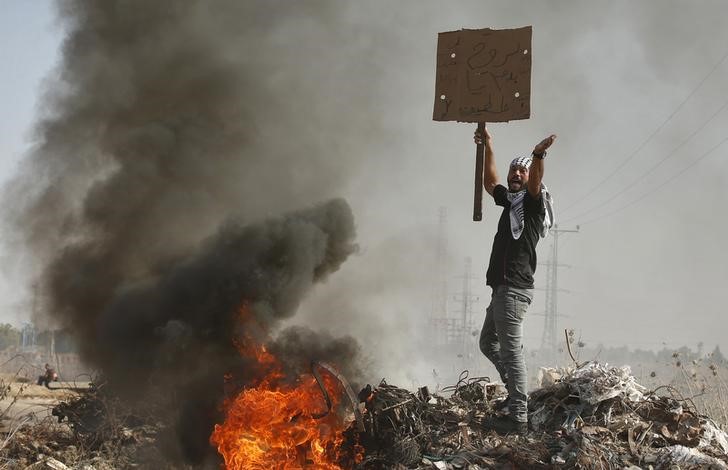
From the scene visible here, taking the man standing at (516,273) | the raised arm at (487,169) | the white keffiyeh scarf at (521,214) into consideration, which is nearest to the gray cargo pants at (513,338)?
the man standing at (516,273)

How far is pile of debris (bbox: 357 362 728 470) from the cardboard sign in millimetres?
Answer: 2828

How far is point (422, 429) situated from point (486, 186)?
2.51 metres

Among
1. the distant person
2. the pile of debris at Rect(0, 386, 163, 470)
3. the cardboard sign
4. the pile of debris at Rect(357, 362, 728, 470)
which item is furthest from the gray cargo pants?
the distant person

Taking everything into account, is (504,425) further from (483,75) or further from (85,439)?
(85,439)

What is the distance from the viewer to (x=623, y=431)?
5559mm

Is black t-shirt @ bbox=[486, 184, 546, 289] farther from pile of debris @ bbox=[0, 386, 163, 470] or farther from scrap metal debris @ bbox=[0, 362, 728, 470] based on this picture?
pile of debris @ bbox=[0, 386, 163, 470]

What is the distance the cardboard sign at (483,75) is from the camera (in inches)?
272

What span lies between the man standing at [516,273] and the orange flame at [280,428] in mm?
1505

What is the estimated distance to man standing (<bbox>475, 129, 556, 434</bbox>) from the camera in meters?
5.74

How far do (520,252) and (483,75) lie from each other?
2.22 meters

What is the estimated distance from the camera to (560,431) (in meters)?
5.61

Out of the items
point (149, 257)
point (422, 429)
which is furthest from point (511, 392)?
point (149, 257)

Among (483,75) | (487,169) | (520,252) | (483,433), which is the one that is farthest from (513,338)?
(483,75)

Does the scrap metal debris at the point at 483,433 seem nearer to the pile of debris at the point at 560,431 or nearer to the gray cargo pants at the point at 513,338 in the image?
the pile of debris at the point at 560,431
